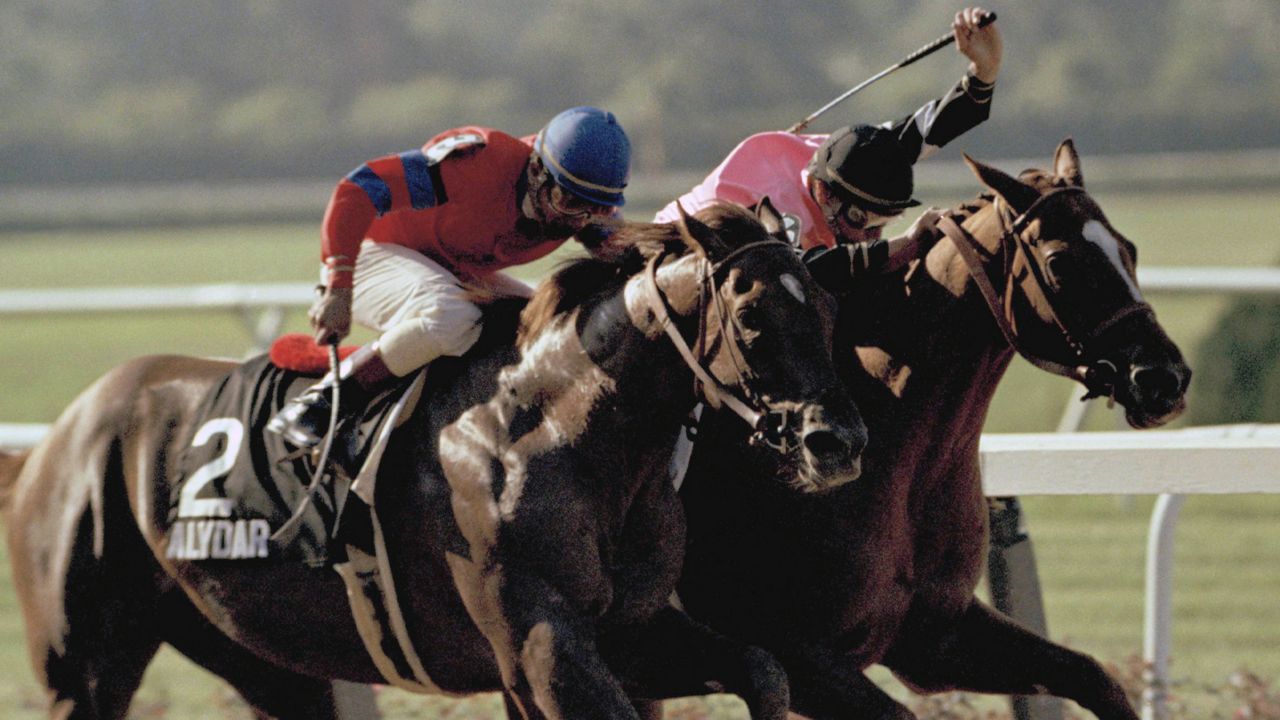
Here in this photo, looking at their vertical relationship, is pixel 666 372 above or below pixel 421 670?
above

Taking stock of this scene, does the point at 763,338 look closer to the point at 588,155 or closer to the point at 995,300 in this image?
the point at 995,300

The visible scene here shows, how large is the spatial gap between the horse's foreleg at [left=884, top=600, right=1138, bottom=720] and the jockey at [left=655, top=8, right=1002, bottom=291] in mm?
709

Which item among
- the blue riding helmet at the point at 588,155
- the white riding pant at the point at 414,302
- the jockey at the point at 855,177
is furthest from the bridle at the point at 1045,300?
the white riding pant at the point at 414,302

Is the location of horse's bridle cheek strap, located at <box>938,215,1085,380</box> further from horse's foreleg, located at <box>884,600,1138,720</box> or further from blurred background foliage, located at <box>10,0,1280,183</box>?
blurred background foliage, located at <box>10,0,1280,183</box>

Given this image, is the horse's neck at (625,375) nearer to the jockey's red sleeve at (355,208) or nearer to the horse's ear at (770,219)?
the horse's ear at (770,219)

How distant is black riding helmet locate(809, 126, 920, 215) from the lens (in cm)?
384

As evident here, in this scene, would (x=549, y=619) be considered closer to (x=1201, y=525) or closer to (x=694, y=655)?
(x=694, y=655)

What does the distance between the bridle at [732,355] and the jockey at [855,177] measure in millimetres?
390

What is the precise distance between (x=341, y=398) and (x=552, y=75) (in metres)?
27.5

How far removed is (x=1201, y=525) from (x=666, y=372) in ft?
17.6

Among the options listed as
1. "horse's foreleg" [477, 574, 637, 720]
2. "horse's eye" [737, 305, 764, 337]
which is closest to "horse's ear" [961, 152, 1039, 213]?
"horse's eye" [737, 305, 764, 337]

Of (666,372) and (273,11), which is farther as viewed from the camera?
(273,11)

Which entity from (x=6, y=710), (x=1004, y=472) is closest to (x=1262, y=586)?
(x=1004, y=472)

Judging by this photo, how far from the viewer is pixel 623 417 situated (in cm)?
335
